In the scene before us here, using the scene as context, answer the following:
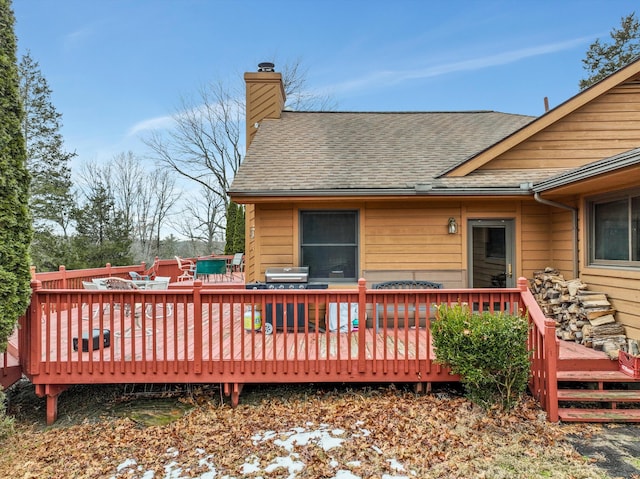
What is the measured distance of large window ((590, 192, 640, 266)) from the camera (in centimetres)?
426

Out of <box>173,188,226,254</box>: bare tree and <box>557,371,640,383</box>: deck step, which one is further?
<box>173,188,226,254</box>: bare tree

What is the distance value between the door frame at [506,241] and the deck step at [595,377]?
2.20 meters

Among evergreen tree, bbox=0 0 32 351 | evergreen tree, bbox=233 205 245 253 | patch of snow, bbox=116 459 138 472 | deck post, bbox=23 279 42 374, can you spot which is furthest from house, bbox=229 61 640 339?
evergreen tree, bbox=233 205 245 253

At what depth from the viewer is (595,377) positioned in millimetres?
3736

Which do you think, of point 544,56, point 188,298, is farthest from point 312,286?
point 544,56

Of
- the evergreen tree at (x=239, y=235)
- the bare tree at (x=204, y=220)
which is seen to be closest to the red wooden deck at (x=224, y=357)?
the evergreen tree at (x=239, y=235)

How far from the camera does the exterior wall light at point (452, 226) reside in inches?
231

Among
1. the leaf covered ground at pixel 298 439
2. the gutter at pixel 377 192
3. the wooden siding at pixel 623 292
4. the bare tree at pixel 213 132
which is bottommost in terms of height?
the leaf covered ground at pixel 298 439

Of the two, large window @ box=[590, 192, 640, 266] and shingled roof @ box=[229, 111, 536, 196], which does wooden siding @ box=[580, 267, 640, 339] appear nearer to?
large window @ box=[590, 192, 640, 266]

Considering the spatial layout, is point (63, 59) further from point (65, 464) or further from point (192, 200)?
point (65, 464)

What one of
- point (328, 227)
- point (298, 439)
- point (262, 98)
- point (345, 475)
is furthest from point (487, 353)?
point (262, 98)

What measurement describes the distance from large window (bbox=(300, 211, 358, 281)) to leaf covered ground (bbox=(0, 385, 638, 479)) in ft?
7.36

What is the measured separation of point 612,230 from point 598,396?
7.48 feet

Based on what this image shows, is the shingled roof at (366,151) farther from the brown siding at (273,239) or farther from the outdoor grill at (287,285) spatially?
the outdoor grill at (287,285)
